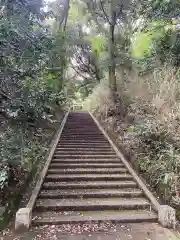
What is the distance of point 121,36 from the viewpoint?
1420cm

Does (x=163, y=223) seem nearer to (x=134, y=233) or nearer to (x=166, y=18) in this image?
(x=134, y=233)

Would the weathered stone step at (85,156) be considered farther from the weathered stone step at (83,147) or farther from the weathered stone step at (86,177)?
the weathered stone step at (86,177)

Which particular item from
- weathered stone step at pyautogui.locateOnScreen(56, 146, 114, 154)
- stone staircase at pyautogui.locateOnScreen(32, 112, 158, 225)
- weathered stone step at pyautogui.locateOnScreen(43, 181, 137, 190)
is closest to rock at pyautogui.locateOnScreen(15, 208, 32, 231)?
stone staircase at pyautogui.locateOnScreen(32, 112, 158, 225)

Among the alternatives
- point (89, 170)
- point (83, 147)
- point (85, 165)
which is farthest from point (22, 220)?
point (83, 147)

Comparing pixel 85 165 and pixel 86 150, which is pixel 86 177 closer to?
pixel 85 165

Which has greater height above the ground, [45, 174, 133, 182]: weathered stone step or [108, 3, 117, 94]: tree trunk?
[108, 3, 117, 94]: tree trunk

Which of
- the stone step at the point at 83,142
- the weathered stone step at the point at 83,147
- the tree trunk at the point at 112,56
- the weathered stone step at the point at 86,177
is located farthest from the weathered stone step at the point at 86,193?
the tree trunk at the point at 112,56

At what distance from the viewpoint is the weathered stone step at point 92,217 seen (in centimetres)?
457

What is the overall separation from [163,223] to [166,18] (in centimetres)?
526

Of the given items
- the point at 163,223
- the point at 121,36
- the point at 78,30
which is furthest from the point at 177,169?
the point at 78,30

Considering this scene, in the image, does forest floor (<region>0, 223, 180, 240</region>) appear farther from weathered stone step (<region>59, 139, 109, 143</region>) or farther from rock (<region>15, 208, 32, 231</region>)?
weathered stone step (<region>59, 139, 109, 143</region>)

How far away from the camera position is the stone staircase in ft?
15.7

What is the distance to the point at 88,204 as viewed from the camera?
509 centimetres

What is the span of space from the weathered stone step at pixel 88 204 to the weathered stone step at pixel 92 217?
11cm
